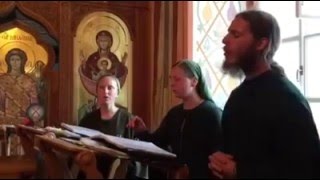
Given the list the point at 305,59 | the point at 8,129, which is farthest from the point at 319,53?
the point at 8,129

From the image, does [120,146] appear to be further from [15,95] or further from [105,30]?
[105,30]

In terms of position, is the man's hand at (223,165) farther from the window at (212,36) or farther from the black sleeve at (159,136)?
the window at (212,36)

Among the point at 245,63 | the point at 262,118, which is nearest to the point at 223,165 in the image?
the point at 262,118

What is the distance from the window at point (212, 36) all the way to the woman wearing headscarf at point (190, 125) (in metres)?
1.44

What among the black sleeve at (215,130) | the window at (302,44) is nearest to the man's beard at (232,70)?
the black sleeve at (215,130)

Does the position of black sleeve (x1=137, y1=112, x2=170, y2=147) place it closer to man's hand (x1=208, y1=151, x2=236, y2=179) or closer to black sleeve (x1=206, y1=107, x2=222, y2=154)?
black sleeve (x1=206, y1=107, x2=222, y2=154)

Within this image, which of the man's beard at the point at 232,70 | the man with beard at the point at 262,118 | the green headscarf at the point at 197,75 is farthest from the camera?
the green headscarf at the point at 197,75

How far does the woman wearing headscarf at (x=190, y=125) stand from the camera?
6.64ft

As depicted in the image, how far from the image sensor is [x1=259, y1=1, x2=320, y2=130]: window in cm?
283

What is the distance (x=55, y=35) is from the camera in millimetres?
3746

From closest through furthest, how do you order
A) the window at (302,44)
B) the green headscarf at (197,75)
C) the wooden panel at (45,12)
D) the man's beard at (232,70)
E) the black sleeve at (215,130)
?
1. the man's beard at (232,70)
2. the black sleeve at (215,130)
3. the green headscarf at (197,75)
4. the window at (302,44)
5. the wooden panel at (45,12)

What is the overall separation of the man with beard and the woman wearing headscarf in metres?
0.45

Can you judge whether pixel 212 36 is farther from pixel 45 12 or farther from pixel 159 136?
pixel 159 136

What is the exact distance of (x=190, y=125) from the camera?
6.95ft
